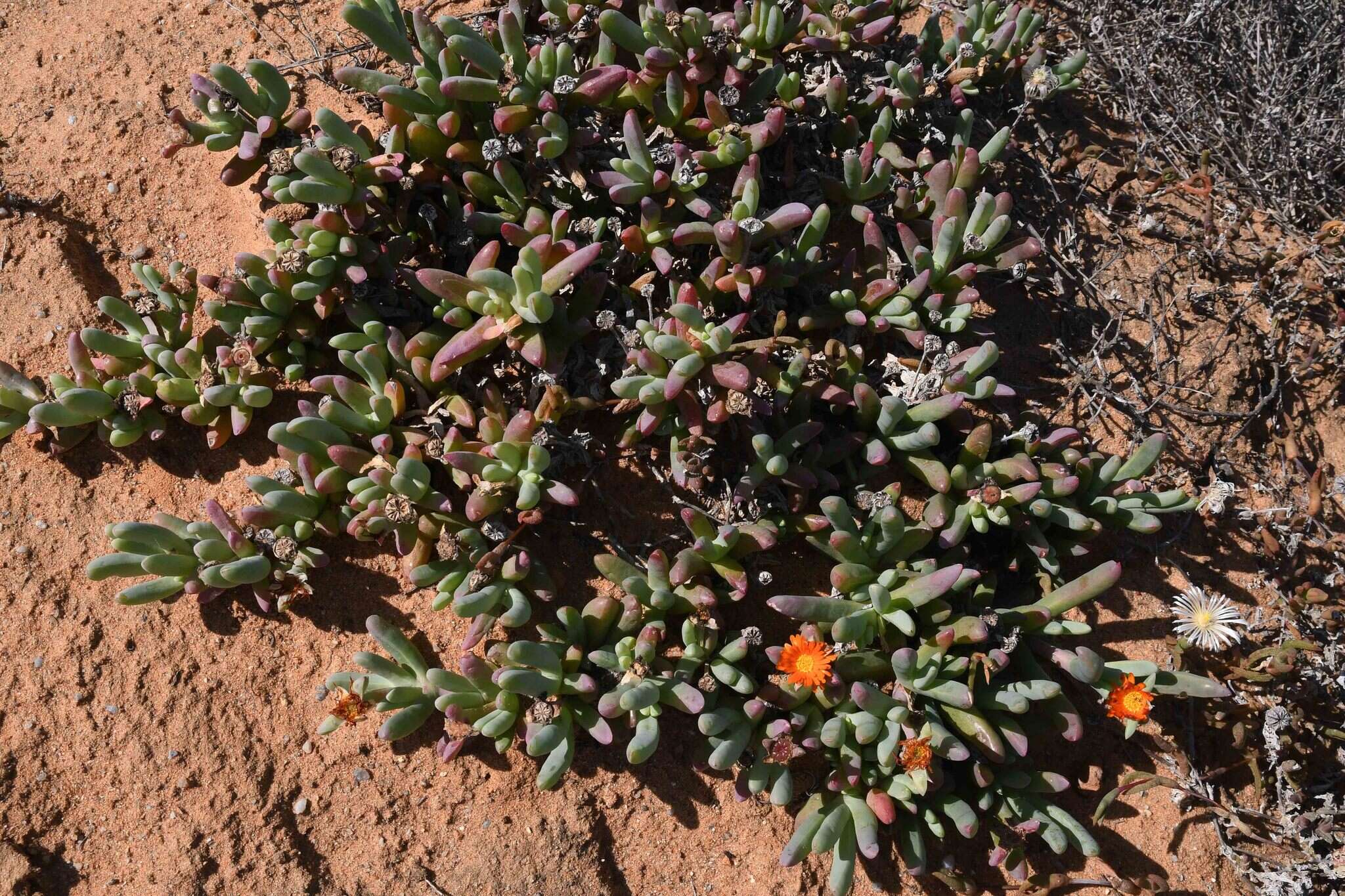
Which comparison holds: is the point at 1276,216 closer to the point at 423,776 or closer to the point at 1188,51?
the point at 1188,51

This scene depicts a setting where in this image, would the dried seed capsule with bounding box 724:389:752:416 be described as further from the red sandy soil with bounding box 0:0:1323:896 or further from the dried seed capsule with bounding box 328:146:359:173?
the dried seed capsule with bounding box 328:146:359:173

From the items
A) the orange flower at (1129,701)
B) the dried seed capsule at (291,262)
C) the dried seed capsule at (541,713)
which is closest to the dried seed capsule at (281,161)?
the dried seed capsule at (291,262)

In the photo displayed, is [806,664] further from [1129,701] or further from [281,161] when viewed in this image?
[281,161]

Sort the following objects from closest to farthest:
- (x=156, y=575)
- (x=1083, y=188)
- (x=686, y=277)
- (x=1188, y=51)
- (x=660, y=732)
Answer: (x=156, y=575) < (x=660, y=732) < (x=686, y=277) < (x=1083, y=188) < (x=1188, y=51)

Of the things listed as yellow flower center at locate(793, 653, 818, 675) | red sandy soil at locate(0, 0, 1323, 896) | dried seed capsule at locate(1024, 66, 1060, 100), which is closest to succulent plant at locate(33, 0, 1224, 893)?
yellow flower center at locate(793, 653, 818, 675)

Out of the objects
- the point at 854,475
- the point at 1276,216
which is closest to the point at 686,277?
the point at 854,475

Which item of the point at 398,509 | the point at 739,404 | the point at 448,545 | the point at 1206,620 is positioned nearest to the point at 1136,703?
the point at 1206,620
